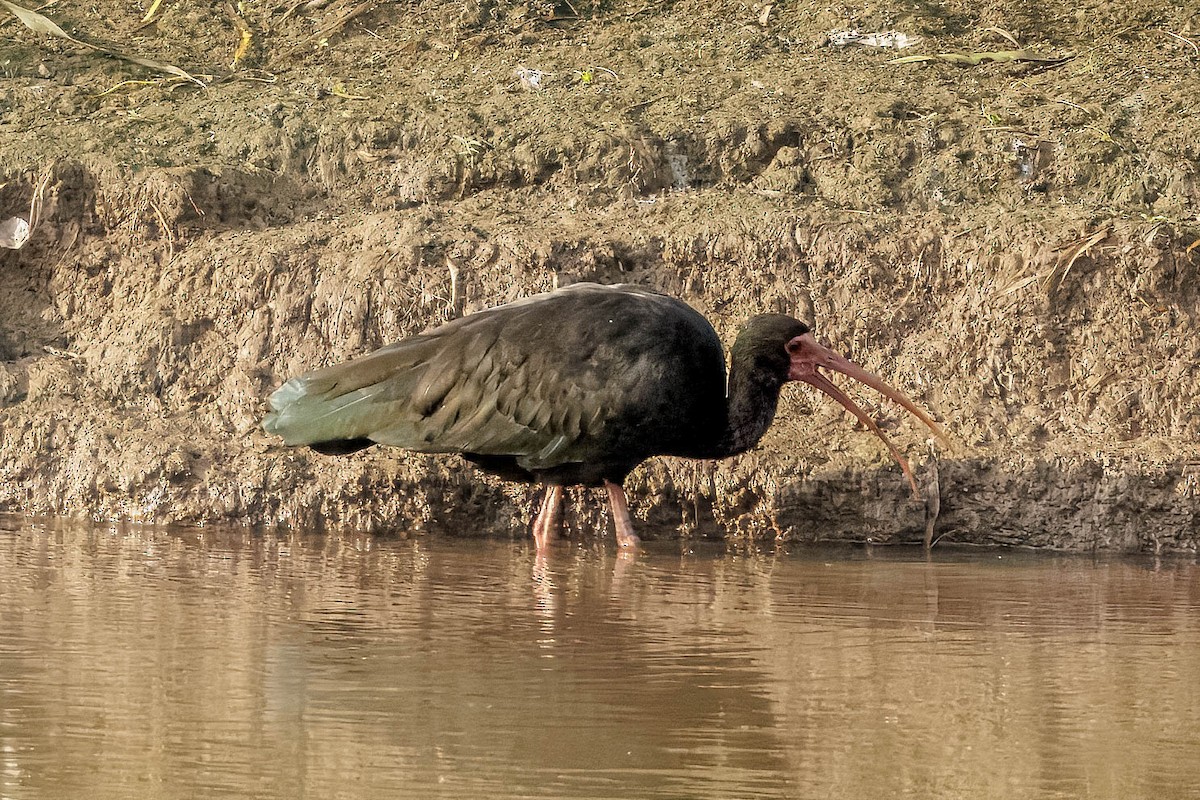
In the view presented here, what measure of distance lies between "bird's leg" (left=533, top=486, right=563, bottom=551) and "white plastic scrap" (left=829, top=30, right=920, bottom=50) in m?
3.54

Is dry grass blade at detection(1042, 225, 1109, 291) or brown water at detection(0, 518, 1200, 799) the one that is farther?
dry grass blade at detection(1042, 225, 1109, 291)

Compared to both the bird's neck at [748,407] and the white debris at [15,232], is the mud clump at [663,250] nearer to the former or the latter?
the white debris at [15,232]

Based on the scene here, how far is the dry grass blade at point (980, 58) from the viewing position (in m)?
9.26

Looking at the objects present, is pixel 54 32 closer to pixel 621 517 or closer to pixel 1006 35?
pixel 621 517

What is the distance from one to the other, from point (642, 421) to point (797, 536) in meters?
0.93

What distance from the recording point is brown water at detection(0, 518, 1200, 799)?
3652mm

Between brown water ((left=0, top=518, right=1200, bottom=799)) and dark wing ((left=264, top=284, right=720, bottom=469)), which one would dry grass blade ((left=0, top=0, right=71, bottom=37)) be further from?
brown water ((left=0, top=518, right=1200, bottom=799))

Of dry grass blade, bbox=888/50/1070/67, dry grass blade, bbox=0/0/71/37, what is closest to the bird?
dry grass blade, bbox=888/50/1070/67

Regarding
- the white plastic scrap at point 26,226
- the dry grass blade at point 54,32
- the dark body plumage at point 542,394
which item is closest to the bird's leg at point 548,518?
the dark body plumage at point 542,394

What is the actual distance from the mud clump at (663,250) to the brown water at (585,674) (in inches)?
23.9

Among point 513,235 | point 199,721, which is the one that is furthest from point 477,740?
point 513,235

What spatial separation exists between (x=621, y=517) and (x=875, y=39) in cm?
374

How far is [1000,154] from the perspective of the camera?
845 cm

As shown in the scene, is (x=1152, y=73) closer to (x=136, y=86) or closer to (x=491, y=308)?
(x=491, y=308)
